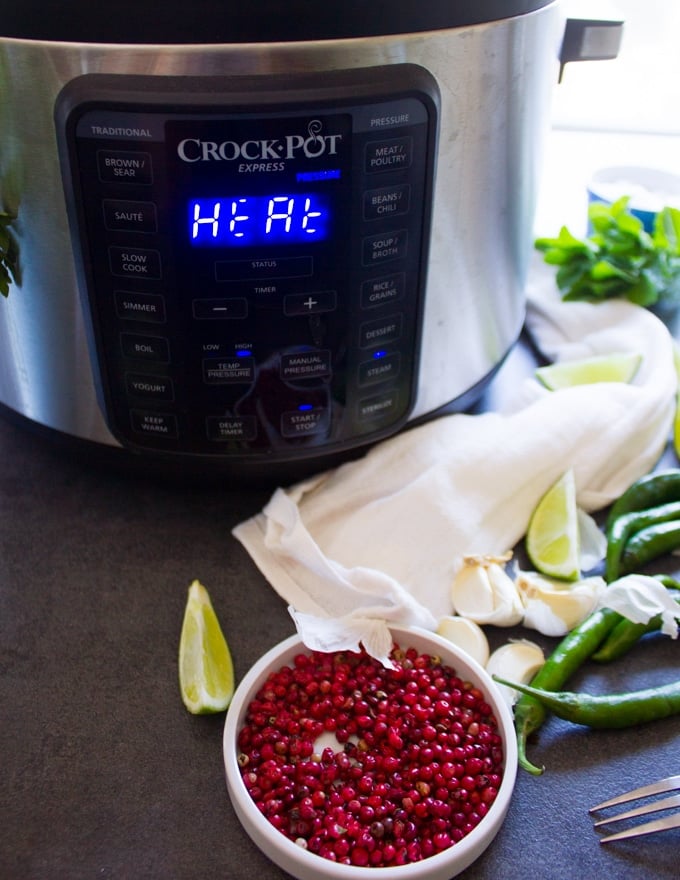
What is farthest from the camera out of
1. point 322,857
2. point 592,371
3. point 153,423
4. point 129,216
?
point 592,371

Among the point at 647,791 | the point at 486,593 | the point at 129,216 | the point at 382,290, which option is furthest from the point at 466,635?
the point at 129,216

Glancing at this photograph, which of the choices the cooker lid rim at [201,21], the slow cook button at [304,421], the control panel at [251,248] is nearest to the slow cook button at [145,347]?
the control panel at [251,248]

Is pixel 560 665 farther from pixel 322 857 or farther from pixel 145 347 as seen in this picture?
pixel 145 347

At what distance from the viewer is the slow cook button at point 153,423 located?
0.73 meters

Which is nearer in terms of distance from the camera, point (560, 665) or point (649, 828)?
point (649, 828)

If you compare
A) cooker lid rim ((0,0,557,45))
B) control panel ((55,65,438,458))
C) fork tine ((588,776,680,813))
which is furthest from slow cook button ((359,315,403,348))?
fork tine ((588,776,680,813))

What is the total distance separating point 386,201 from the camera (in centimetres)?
67

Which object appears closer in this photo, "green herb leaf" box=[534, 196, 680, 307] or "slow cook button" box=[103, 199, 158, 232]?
"slow cook button" box=[103, 199, 158, 232]

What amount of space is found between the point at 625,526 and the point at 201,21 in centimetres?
51

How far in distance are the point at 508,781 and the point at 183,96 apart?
480mm

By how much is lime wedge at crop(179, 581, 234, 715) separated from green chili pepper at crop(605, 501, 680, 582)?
1.05 feet

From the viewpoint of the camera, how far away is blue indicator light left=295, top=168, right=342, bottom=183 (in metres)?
0.63

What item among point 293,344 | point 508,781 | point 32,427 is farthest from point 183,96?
point 508,781

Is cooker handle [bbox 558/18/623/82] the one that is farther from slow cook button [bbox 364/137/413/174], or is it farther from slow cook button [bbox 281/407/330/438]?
slow cook button [bbox 281/407/330/438]
